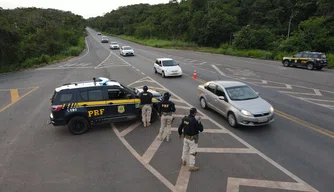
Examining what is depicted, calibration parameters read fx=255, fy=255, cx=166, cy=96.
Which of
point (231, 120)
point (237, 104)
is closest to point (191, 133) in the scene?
point (231, 120)

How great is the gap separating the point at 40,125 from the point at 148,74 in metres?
13.1

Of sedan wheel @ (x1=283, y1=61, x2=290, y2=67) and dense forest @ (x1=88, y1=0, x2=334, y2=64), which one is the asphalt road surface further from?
dense forest @ (x1=88, y1=0, x2=334, y2=64)

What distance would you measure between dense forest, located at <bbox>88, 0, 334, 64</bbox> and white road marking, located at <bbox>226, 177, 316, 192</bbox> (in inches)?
1145

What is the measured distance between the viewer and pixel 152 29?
283ft

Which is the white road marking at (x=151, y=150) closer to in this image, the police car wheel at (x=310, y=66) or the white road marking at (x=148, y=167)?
the white road marking at (x=148, y=167)

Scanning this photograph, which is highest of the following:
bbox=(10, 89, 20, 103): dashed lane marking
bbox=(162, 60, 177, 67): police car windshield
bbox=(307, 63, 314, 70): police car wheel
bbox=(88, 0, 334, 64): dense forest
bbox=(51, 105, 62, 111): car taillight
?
bbox=(88, 0, 334, 64): dense forest

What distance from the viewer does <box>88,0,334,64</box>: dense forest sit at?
3606 cm

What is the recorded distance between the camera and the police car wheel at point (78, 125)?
9.62 meters

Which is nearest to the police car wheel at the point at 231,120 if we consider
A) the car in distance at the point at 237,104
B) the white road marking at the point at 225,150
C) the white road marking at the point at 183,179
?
the car in distance at the point at 237,104

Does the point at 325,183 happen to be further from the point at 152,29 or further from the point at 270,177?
the point at 152,29

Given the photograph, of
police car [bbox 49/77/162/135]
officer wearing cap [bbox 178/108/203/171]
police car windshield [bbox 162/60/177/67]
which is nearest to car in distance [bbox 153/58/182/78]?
police car windshield [bbox 162/60/177/67]

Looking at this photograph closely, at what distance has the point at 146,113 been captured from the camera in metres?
10.1

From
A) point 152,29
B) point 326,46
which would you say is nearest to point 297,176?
point 326,46

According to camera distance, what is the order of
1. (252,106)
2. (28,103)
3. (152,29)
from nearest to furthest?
1. (252,106)
2. (28,103)
3. (152,29)
